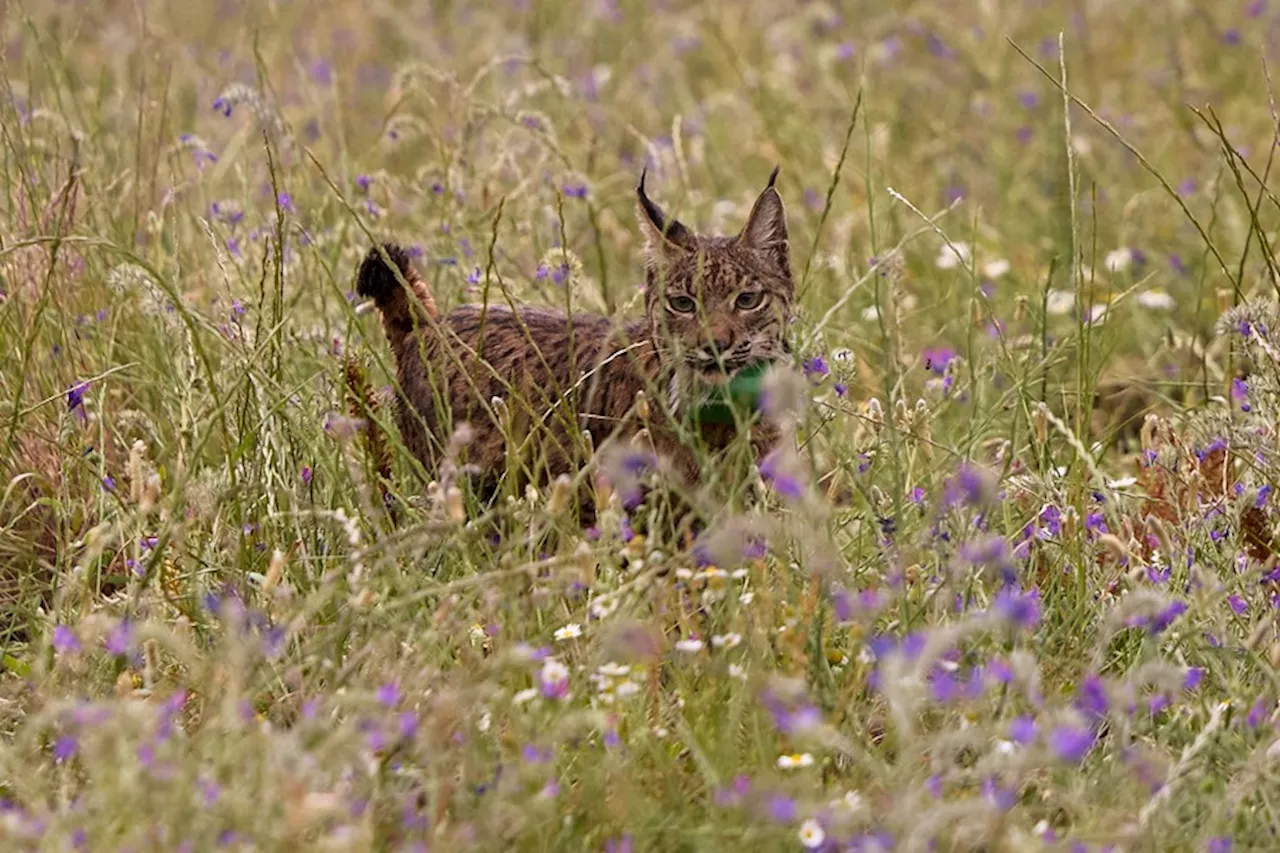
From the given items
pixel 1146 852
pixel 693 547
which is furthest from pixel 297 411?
pixel 1146 852

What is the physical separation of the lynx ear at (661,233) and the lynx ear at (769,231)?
0.38 ft

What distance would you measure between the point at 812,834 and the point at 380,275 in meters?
2.09

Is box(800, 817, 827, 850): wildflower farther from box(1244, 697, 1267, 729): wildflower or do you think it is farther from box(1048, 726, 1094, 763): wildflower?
box(1244, 697, 1267, 729): wildflower

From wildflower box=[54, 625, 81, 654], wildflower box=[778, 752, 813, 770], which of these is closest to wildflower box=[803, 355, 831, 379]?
wildflower box=[778, 752, 813, 770]

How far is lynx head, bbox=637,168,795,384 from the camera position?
381 cm

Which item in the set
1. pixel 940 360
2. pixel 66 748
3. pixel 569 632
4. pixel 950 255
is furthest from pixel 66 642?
pixel 950 255

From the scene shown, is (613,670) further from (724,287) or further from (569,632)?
(724,287)

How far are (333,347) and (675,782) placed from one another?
192 cm

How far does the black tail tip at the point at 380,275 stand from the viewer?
4133 millimetres

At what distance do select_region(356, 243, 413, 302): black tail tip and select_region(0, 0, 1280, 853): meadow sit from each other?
0.42 ft

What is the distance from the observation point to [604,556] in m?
2.99

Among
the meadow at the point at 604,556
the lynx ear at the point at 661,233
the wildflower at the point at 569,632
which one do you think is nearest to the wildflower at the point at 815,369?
the meadow at the point at 604,556

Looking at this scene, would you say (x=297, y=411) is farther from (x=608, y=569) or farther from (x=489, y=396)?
(x=608, y=569)

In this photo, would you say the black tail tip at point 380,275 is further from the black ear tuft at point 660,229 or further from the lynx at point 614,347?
the black ear tuft at point 660,229
